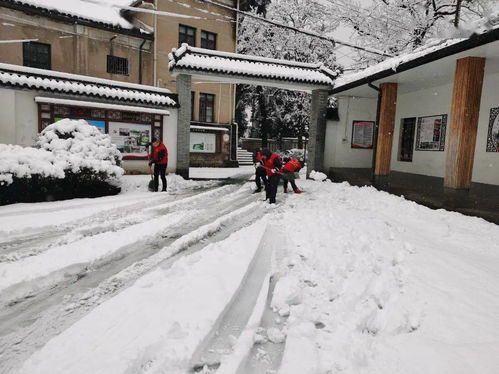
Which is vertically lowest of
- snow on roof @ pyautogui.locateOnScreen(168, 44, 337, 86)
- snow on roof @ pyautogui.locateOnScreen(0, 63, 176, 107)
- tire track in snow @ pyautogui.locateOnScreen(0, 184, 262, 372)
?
tire track in snow @ pyautogui.locateOnScreen(0, 184, 262, 372)

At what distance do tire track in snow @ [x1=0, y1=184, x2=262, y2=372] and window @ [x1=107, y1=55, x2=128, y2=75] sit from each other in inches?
665

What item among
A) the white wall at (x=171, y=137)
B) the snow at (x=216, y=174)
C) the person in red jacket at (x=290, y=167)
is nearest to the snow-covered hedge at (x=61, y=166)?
the white wall at (x=171, y=137)

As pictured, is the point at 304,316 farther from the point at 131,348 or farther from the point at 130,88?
the point at 130,88

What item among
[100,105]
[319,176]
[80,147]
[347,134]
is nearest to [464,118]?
[319,176]

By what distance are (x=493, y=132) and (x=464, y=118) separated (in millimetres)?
1988

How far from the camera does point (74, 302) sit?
331cm

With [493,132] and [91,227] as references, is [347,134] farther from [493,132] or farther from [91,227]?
[91,227]

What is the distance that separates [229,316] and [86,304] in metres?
1.45

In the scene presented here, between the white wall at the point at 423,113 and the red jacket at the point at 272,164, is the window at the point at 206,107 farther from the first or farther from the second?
the red jacket at the point at 272,164

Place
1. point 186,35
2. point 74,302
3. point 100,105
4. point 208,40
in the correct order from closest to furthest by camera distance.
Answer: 1. point 74,302
2. point 100,105
3. point 186,35
4. point 208,40

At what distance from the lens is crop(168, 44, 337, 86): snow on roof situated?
43.3 ft

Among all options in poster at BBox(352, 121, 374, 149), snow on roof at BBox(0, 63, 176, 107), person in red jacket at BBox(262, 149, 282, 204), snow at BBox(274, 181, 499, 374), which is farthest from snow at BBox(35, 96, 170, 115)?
poster at BBox(352, 121, 374, 149)

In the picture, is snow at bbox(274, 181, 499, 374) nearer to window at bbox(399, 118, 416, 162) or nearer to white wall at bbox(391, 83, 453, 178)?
white wall at bbox(391, 83, 453, 178)

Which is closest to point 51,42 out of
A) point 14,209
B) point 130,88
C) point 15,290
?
point 130,88
